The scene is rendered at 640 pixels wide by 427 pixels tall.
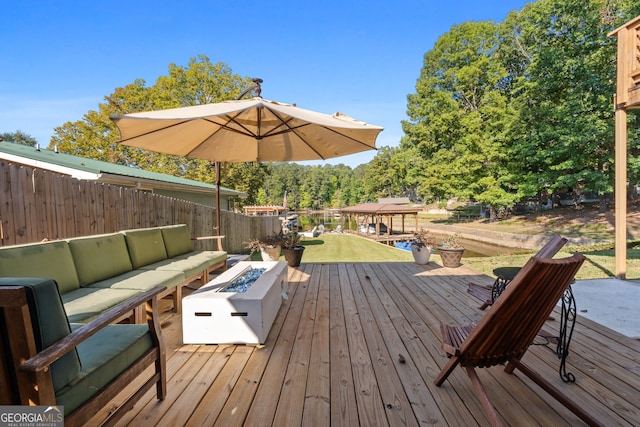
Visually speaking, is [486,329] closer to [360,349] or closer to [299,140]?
[360,349]

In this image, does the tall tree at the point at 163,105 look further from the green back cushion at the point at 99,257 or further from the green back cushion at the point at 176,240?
the green back cushion at the point at 99,257

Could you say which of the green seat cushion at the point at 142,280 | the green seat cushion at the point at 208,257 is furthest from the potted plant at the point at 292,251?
the green seat cushion at the point at 142,280

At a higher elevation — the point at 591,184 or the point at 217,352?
the point at 591,184

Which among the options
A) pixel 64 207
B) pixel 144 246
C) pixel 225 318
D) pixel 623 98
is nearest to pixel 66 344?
pixel 225 318

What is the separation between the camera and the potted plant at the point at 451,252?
5965mm

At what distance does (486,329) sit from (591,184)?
20886 mm

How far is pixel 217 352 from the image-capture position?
2686 millimetres

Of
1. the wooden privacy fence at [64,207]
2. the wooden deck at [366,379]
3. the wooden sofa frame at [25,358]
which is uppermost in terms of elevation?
the wooden privacy fence at [64,207]

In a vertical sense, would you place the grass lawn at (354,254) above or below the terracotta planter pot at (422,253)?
below

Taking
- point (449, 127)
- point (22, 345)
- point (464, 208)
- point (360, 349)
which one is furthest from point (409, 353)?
point (464, 208)

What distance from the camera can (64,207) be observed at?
3.90 metres

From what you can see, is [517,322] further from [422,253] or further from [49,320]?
[422,253]

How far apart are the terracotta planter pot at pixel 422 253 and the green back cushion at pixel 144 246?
192 inches

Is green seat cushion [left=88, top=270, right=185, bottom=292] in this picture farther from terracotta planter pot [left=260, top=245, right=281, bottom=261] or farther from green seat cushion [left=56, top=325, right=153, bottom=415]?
terracotta planter pot [left=260, top=245, right=281, bottom=261]
